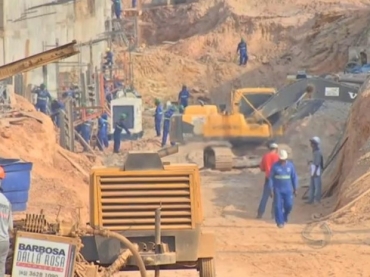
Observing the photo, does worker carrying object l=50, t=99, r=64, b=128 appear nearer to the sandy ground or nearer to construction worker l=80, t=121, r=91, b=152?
construction worker l=80, t=121, r=91, b=152

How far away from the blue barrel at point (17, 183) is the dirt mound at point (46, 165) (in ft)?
1.74

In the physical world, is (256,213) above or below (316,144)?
below

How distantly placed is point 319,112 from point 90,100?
10205 millimetres

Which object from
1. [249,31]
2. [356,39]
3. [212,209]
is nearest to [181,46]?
[249,31]

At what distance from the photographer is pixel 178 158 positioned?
90.8ft

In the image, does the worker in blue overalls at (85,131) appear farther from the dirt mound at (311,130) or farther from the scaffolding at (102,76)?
the dirt mound at (311,130)

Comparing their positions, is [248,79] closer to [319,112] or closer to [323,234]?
[319,112]

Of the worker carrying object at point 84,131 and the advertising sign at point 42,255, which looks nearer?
the advertising sign at point 42,255

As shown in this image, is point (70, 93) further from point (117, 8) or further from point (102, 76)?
point (117, 8)

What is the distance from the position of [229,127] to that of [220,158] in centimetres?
117

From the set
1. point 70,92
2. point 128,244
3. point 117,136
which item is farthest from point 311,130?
point 128,244

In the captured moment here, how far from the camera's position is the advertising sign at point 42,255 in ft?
29.4

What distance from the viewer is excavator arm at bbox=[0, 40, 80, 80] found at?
35.8 feet

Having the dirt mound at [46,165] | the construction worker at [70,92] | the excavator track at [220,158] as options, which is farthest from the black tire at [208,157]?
the construction worker at [70,92]
